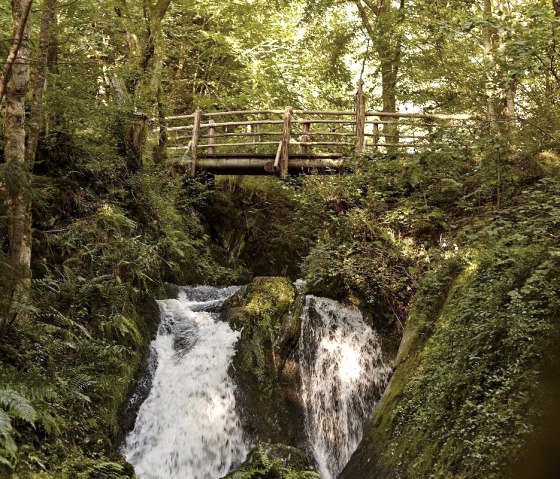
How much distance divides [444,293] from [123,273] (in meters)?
5.00

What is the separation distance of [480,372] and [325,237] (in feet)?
19.8

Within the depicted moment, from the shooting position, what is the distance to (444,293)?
26.6ft

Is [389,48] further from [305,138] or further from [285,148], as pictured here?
[285,148]

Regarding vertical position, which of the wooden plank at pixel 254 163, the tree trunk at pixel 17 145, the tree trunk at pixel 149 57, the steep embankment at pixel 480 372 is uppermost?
the tree trunk at pixel 149 57

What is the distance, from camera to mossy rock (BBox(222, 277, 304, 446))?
28.0 ft

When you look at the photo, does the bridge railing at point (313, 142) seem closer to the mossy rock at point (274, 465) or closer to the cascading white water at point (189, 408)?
the cascading white water at point (189, 408)

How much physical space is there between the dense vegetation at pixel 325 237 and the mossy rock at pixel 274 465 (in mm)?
996

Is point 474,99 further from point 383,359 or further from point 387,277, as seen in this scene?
point 383,359

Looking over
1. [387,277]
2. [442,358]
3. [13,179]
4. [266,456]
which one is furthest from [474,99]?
[13,179]

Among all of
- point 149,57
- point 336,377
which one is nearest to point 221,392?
point 336,377

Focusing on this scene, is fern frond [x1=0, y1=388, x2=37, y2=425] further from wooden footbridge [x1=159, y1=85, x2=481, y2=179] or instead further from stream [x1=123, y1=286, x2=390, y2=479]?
wooden footbridge [x1=159, y1=85, x2=481, y2=179]

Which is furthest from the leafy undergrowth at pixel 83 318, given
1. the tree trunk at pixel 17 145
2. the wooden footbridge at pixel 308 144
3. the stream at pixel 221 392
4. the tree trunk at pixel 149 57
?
the wooden footbridge at pixel 308 144

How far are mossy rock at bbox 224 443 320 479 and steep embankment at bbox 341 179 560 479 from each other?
73 cm

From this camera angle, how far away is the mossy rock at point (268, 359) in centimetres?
852
